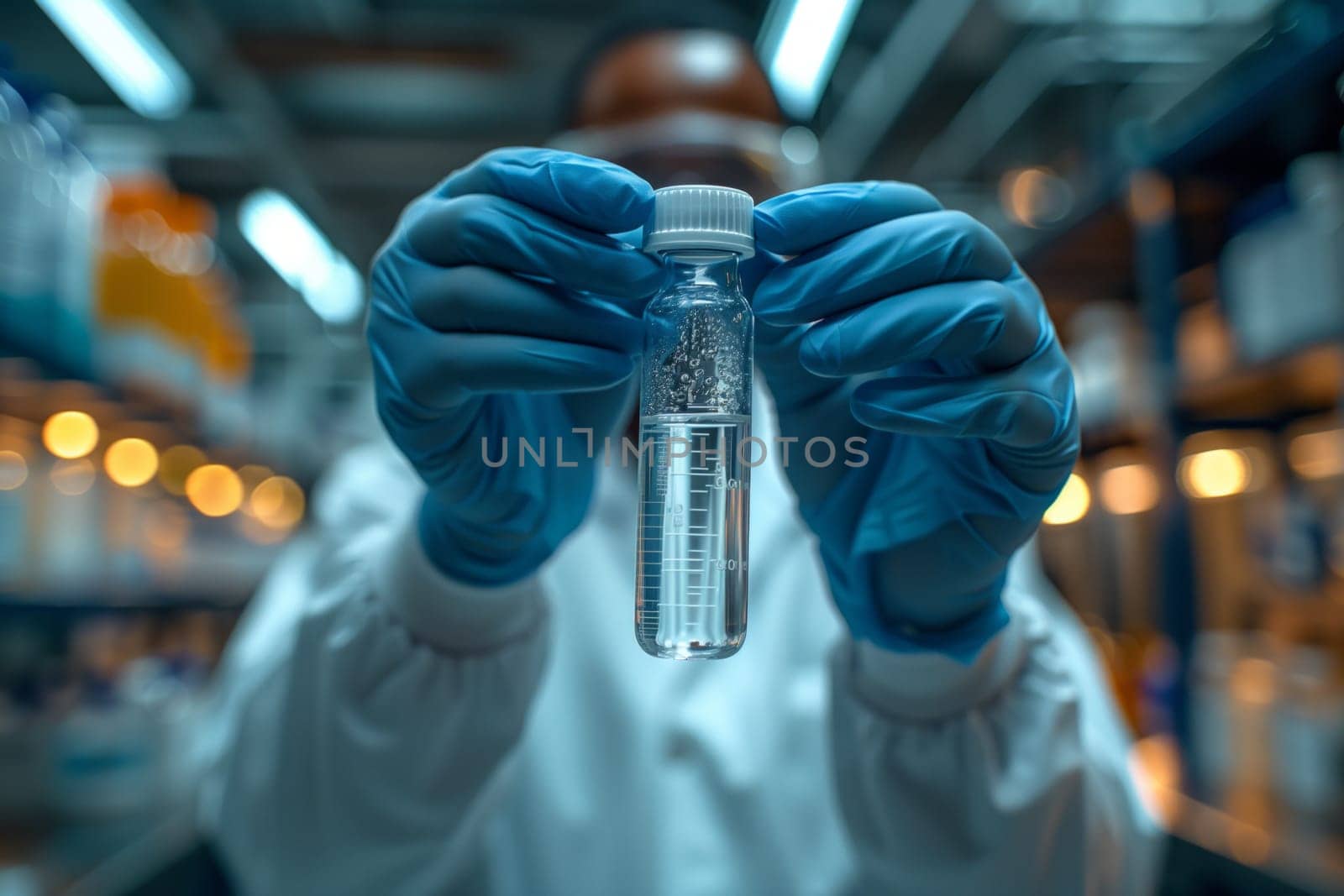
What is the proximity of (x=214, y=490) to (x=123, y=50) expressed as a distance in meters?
1.30

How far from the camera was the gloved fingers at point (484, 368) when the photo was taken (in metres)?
0.76

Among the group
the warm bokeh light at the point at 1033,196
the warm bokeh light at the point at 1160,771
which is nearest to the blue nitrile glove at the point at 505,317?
the warm bokeh light at the point at 1160,771

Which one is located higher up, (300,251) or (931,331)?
(300,251)

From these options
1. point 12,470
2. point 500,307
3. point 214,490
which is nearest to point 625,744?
point 500,307

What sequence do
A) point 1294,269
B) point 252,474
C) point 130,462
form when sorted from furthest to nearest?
point 252,474
point 130,462
point 1294,269

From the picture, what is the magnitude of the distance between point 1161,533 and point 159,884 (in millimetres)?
2123

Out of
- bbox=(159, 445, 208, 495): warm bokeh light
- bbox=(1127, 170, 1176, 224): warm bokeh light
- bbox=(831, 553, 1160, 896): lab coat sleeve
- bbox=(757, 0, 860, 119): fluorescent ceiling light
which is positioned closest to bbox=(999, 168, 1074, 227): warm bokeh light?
bbox=(1127, 170, 1176, 224): warm bokeh light

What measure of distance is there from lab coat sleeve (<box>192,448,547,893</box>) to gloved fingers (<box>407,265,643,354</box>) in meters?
0.27

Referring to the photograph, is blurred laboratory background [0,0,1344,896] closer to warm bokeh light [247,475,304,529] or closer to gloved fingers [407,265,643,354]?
warm bokeh light [247,475,304,529]

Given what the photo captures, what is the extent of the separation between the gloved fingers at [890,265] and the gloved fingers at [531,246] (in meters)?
0.11

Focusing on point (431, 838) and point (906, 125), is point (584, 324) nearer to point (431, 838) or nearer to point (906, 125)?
point (431, 838)

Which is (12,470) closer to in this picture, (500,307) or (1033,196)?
(500,307)

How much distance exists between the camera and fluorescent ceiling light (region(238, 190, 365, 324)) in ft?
9.19

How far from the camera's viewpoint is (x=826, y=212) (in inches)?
30.2
